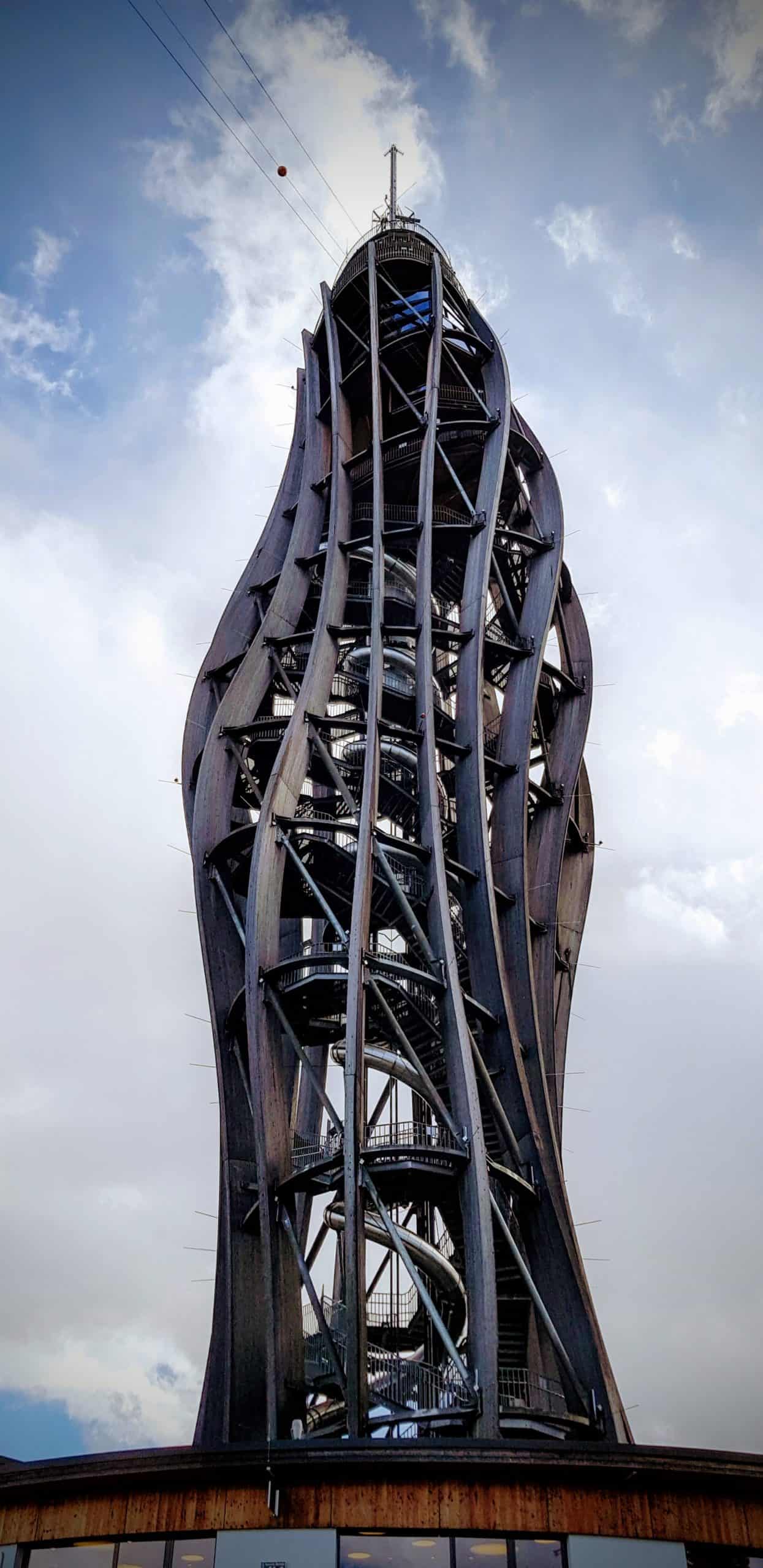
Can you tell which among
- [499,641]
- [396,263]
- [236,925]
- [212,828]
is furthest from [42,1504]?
[396,263]

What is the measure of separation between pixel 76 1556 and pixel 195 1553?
132 cm

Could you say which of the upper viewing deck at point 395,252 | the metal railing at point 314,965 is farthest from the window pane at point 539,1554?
the upper viewing deck at point 395,252

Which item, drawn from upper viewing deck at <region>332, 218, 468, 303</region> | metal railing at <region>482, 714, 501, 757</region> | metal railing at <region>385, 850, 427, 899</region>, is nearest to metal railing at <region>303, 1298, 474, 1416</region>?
metal railing at <region>385, 850, 427, 899</region>

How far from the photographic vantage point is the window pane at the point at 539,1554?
1135cm

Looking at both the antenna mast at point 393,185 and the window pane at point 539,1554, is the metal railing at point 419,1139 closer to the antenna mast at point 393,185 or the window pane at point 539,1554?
the window pane at point 539,1554

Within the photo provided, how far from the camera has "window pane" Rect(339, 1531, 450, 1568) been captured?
11469 millimetres

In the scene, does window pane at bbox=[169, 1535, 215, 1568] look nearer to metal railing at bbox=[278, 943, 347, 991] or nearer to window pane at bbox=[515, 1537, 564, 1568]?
window pane at bbox=[515, 1537, 564, 1568]

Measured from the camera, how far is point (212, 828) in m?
22.9

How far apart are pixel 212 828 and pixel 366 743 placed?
11.8 feet


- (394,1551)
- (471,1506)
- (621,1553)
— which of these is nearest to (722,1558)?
(621,1553)

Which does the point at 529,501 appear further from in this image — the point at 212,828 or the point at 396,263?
the point at 212,828

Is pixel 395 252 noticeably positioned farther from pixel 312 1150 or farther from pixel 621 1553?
pixel 621 1553

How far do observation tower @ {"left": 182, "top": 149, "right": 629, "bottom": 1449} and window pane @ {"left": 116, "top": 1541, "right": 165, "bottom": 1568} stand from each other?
290 cm

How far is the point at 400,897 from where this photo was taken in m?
20.2
